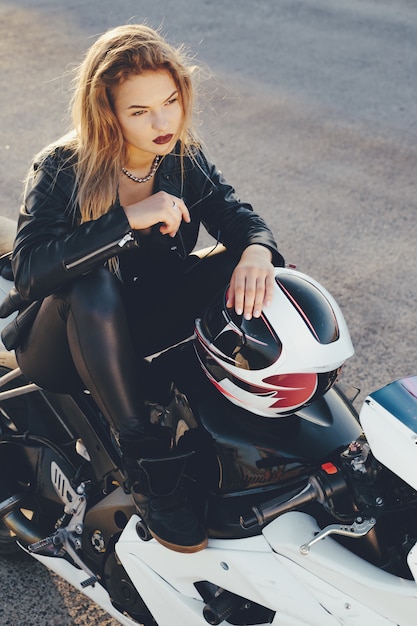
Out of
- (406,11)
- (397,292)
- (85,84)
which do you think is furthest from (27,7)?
(85,84)

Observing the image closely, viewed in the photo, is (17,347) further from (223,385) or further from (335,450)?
(335,450)

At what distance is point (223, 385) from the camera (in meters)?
2.14

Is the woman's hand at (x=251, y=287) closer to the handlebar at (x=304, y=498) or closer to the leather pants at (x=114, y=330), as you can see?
the leather pants at (x=114, y=330)

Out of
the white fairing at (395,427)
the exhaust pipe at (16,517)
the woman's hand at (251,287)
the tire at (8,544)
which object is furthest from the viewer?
the tire at (8,544)

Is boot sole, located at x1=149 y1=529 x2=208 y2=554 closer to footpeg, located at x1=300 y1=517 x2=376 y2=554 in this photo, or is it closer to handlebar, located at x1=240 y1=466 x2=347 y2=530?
handlebar, located at x1=240 y1=466 x2=347 y2=530

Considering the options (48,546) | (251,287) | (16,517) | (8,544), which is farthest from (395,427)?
(8,544)

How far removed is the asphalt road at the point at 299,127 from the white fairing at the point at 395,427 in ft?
4.22

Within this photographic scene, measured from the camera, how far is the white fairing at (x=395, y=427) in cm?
180

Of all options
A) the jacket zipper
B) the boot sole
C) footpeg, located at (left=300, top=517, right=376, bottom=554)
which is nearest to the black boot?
the boot sole

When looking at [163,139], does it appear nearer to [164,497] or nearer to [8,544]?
[164,497]

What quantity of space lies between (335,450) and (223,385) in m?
0.31

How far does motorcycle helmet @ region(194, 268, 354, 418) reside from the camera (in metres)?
2.02

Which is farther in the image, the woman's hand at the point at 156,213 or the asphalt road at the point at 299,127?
the asphalt road at the point at 299,127

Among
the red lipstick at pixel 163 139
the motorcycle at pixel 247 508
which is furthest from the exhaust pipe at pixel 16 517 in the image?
the red lipstick at pixel 163 139
